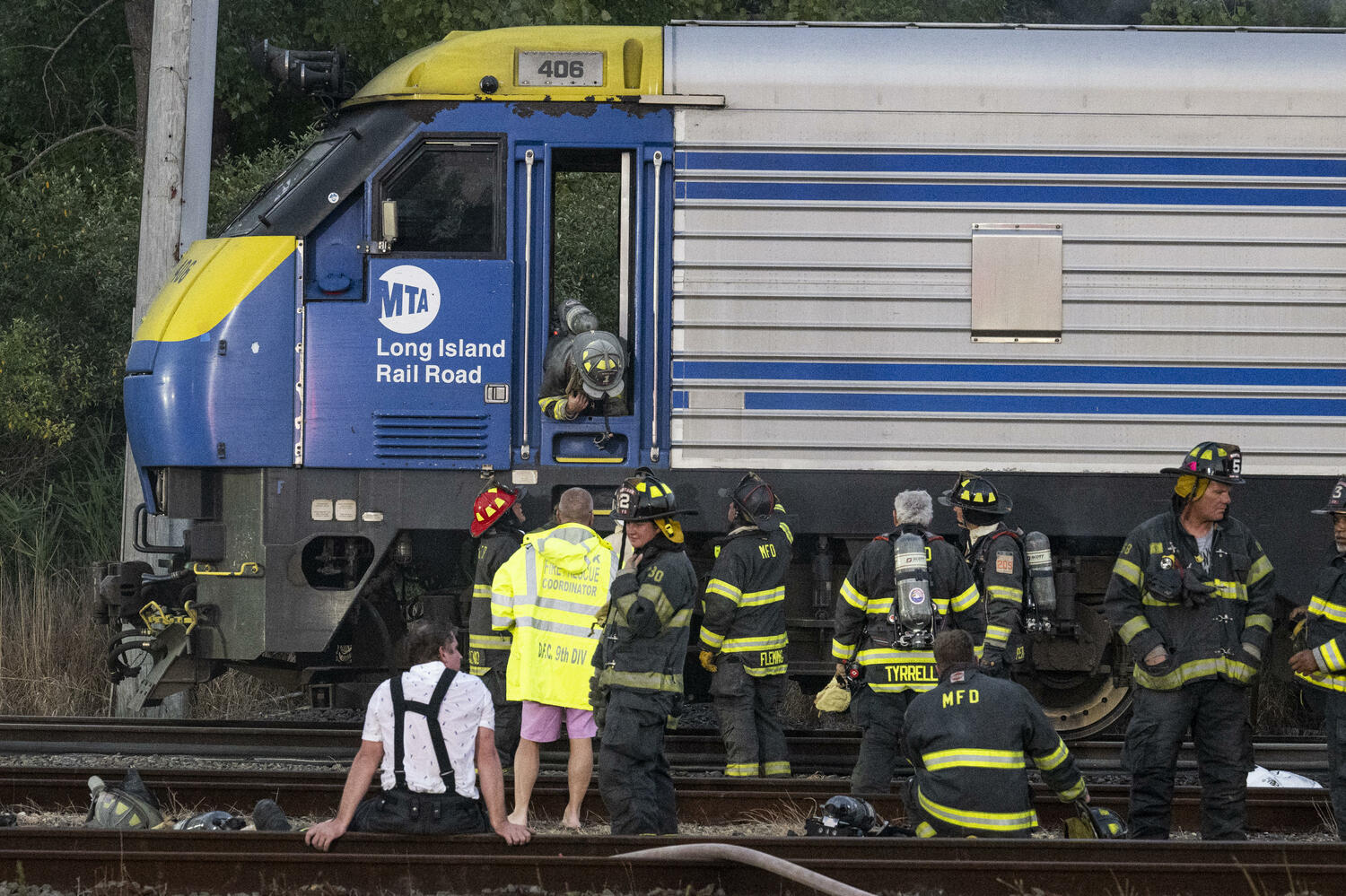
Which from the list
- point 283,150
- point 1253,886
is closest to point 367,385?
point 1253,886

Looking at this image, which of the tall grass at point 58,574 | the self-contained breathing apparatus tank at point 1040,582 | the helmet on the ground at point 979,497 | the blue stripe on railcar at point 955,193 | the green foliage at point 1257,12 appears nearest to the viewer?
the helmet on the ground at point 979,497

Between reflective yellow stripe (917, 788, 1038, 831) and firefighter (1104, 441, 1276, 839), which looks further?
firefighter (1104, 441, 1276, 839)

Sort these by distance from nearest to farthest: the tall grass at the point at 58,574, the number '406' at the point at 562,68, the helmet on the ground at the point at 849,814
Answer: the helmet on the ground at the point at 849,814 < the number '406' at the point at 562,68 < the tall grass at the point at 58,574

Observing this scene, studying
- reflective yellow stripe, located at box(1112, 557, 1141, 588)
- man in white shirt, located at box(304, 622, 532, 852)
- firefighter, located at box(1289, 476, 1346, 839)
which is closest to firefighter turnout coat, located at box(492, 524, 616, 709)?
man in white shirt, located at box(304, 622, 532, 852)

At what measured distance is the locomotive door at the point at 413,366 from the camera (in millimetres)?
8516

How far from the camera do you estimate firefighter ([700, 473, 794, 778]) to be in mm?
7781

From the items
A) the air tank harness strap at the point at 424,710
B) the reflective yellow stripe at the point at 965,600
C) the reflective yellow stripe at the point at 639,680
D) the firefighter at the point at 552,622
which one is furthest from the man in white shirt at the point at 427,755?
the reflective yellow stripe at the point at 965,600

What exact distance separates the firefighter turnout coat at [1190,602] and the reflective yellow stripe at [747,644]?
1.89m

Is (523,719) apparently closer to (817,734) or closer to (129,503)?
(817,734)

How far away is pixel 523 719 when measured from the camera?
23.3ft

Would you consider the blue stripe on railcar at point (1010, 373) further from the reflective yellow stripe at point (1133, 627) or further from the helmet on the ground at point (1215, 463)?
the reflective yellow stripe at point (1133, 627)

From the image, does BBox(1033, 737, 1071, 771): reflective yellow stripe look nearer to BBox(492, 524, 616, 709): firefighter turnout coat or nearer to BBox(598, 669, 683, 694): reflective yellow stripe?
BBox(598, 669, 683, 694): reflective yellow stripe

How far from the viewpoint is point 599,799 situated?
24.3 ft

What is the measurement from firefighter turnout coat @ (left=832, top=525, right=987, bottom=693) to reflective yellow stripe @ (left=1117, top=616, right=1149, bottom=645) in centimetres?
93
